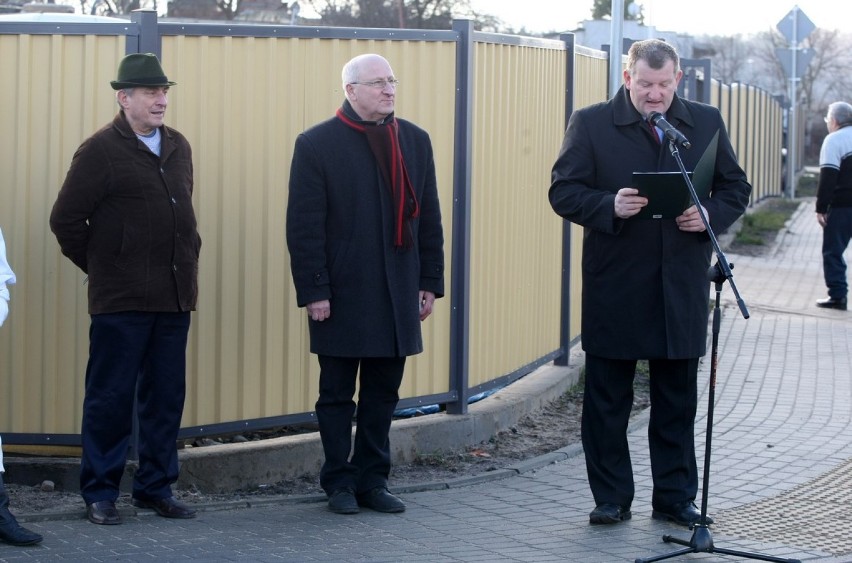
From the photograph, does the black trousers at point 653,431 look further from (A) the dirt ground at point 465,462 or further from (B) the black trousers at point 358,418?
(A) the dirt ground at point 465,462

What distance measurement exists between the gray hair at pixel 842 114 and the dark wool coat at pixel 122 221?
359 inches

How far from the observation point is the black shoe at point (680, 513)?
5.76 m

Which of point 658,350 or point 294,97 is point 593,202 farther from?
point 294,97

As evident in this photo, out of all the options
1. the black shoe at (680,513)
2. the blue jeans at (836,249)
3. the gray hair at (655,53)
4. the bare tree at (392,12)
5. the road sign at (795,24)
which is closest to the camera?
the gray hair at (655,53)

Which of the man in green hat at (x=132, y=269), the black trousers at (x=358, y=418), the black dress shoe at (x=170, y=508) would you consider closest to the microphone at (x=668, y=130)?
the black trousers at (x=358, y=418)

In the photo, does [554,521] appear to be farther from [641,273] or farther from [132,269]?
[132,269]

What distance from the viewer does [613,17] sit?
9172mm

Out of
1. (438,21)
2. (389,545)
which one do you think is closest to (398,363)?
(389,545)

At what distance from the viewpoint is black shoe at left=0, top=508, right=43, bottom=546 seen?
522 centimetres

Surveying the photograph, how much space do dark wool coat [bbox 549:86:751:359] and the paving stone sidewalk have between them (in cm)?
81

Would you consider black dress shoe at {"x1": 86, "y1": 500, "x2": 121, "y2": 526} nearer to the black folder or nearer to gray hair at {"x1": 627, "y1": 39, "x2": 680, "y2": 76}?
the black folder

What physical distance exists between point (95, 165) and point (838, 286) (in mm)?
9229

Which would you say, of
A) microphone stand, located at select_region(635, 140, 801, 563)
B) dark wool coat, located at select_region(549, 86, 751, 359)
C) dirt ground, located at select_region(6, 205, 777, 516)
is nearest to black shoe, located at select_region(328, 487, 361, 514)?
dirt ground, located at select_region(6, 205, 777, 516)

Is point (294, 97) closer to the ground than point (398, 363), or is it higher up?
higher up
